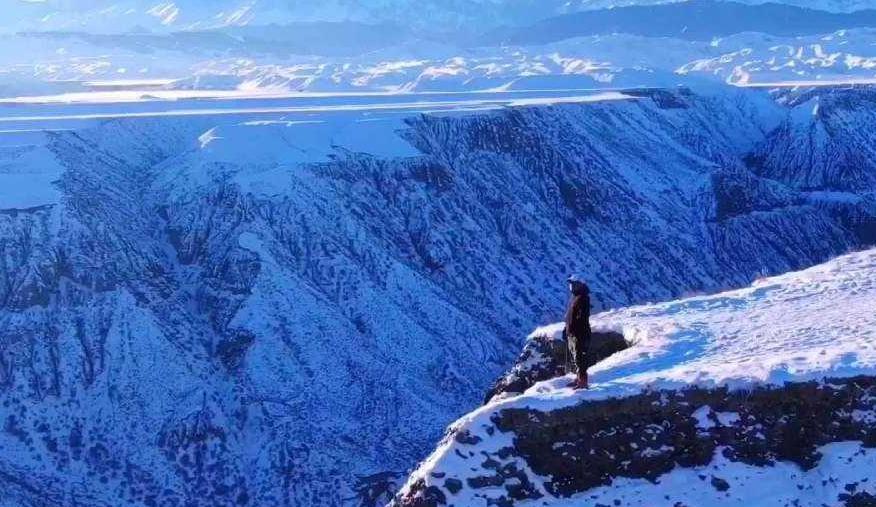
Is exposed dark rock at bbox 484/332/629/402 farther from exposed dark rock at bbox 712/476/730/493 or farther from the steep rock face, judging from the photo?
the steep rock face

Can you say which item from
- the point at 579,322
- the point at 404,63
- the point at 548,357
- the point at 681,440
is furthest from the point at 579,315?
the point at 404,63

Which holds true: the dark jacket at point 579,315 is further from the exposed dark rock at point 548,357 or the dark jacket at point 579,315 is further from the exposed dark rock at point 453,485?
the exposed dark rock at point 548,357

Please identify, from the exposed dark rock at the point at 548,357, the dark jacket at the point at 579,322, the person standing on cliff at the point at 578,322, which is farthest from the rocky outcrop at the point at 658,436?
the exposed dark rock at the point at 548,357

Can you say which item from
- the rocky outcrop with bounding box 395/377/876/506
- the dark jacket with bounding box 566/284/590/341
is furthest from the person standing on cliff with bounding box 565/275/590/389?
the rocky outcrop with bounding box 395/377/876/506

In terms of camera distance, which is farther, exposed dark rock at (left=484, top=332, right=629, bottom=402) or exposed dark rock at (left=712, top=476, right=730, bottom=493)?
exposed dark rock at (left=484, top=332, right=629, bottom=402)

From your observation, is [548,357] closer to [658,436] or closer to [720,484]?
[658,436]

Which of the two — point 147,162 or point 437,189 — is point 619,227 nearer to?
point 437,189

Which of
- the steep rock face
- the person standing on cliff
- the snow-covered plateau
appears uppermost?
the snow-covered plateau
